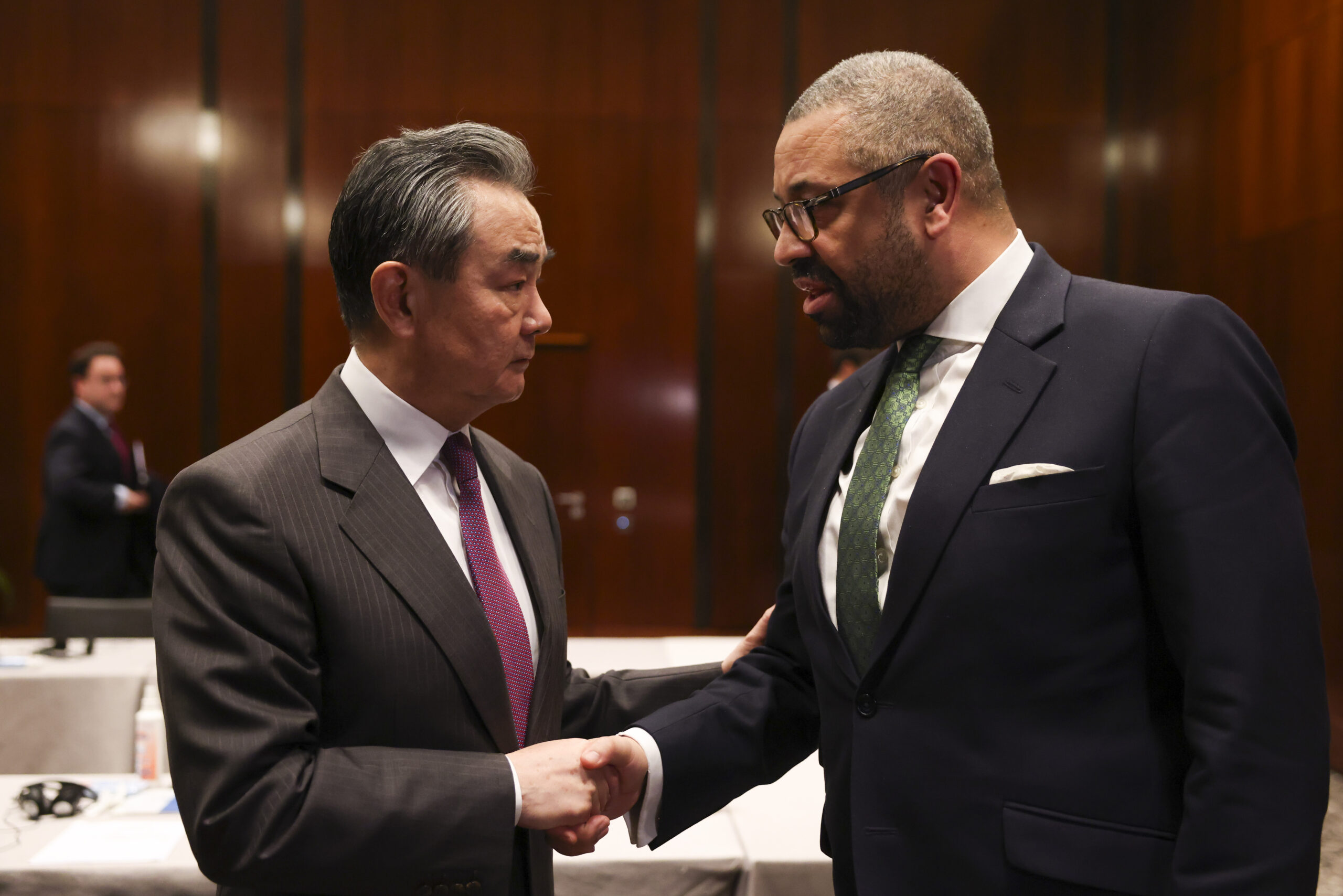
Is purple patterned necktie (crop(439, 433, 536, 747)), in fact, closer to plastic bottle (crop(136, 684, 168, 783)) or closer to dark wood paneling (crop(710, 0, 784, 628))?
plastic bottle (crop(136, 684, 168, 783))

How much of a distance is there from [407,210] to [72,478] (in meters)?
4.17

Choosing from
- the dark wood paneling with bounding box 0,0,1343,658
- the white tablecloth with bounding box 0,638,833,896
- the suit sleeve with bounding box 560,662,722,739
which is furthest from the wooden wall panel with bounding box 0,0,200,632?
the suit sleeve with bounding box 560,662,722,739

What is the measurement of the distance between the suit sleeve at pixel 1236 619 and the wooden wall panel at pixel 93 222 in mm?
6167

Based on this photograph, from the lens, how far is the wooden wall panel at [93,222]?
6137 millimetres

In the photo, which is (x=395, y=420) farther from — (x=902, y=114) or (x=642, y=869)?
(x=642, y=869)

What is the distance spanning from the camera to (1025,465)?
124cm

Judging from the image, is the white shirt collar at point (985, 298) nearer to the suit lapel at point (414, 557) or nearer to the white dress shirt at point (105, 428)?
the suit lapel at point (414, 557)

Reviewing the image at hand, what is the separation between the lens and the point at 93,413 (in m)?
4.94

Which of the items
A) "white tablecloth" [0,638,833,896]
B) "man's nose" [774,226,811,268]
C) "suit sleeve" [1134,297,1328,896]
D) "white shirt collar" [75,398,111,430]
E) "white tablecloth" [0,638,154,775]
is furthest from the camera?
"white shirt collar" [75,398,111,430]

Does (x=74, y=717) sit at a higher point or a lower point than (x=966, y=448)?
lower

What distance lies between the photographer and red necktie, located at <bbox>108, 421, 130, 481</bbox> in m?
4.98

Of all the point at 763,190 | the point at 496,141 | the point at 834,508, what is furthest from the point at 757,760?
the point at 763,190

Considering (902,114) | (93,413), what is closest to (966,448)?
(902,114)

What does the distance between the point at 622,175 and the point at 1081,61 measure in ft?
9.46
